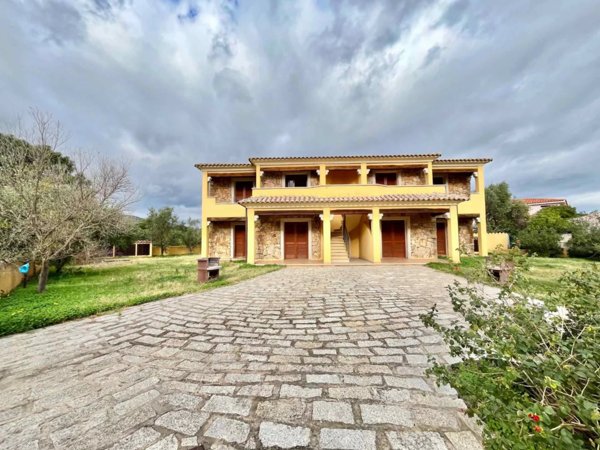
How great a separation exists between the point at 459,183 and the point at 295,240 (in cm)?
1082

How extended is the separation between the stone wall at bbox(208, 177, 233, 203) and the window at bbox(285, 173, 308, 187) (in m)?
3.61

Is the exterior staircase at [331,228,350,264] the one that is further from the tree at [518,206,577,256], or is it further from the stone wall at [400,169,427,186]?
the tree at [518,206,577,256]

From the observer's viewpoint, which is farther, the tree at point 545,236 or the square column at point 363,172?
the tree at point 545,236

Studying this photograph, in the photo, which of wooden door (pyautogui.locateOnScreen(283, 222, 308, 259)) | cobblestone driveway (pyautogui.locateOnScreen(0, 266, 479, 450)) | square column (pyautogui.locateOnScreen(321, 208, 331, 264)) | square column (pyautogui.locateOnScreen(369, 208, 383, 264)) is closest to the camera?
cobblestone driveway (pyautogui.locateOnScreen(0, 266, 479, 450))

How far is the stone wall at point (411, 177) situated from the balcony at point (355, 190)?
Result: 1943 mm

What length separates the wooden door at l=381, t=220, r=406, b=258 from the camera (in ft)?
40.8

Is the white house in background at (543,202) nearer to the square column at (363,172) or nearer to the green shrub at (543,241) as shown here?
the green shrub at (543,241)

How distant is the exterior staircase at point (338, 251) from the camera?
454 inches

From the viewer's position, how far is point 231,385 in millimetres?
2023

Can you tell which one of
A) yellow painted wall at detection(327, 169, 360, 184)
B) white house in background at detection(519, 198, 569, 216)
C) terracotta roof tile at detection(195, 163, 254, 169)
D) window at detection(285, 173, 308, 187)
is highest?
white house in background at detection(519, 198, 569, 216)

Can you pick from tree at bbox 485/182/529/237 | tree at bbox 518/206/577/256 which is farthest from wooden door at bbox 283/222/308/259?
tree at bbox 485/182/529/237

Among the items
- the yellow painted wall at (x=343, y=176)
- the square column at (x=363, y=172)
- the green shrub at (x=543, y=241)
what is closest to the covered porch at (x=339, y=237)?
the square column at (x=363, y=172)

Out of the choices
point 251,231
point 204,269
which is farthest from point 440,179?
point 204,269

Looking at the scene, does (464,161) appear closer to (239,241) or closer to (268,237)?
(268,237)
